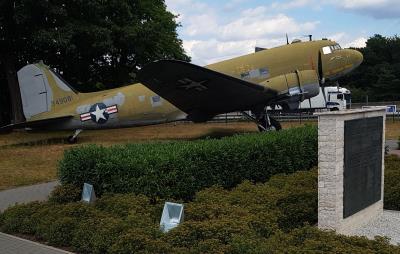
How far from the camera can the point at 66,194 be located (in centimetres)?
941

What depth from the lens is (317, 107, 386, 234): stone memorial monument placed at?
6.82 meters

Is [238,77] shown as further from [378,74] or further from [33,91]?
[378,74]

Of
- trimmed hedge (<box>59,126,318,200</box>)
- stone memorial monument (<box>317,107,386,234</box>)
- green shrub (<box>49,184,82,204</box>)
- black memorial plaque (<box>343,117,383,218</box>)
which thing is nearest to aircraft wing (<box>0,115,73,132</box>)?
trimmed hedge (<box>59,126,318,200</box>)

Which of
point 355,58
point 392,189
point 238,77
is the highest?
point 355,58

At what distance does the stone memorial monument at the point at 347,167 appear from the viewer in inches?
269

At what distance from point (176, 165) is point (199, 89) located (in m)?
10.1

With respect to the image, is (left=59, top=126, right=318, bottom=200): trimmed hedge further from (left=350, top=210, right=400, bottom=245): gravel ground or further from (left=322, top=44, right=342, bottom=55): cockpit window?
(left=322, top=44, right=342, bottom=55): cockpit window

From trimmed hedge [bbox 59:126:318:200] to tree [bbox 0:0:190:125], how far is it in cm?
2082

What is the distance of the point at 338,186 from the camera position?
6863mm

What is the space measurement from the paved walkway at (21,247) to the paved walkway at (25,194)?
9.52ft

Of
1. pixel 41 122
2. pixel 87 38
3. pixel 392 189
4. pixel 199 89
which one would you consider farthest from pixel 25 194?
pixel 87 38

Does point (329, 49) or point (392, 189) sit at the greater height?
point (329, 49)

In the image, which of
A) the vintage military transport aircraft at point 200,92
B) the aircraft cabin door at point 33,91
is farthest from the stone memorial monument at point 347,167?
the aircraft cabin door at point 33,91

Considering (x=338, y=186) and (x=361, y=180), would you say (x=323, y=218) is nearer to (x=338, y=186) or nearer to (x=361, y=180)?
(x=338, y=186)
